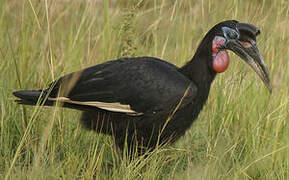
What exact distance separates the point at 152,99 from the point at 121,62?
344 millimetres

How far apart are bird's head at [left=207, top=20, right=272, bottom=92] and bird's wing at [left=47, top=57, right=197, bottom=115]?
0.75ft

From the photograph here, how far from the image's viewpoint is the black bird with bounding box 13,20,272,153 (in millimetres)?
3146

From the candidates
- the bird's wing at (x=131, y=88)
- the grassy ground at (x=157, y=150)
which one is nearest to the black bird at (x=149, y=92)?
the bird's wing at (x=131, y=88)

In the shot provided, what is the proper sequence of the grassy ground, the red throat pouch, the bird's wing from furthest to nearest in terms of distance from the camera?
the red throat pouch → the bird's wing → the grassy ground

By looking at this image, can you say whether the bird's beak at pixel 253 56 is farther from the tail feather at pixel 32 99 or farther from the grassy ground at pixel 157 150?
the tail feather at pixel 32 99

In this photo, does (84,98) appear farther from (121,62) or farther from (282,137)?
(282,137)

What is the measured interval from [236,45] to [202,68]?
23 cm

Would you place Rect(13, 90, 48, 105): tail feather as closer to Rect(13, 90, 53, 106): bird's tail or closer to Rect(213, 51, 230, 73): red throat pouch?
Rect(13, 90, 53, 106): bird's tail

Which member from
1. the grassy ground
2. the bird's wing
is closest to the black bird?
the bird's wing

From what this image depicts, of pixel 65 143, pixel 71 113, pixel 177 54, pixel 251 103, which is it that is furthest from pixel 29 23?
pixel 251 103

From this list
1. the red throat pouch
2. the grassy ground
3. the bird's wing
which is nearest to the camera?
the grassy ground

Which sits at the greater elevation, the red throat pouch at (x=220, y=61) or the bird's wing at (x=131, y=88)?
the red throat pouch at (x=220, y=61)

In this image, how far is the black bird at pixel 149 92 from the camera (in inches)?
124

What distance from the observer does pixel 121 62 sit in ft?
11.0
